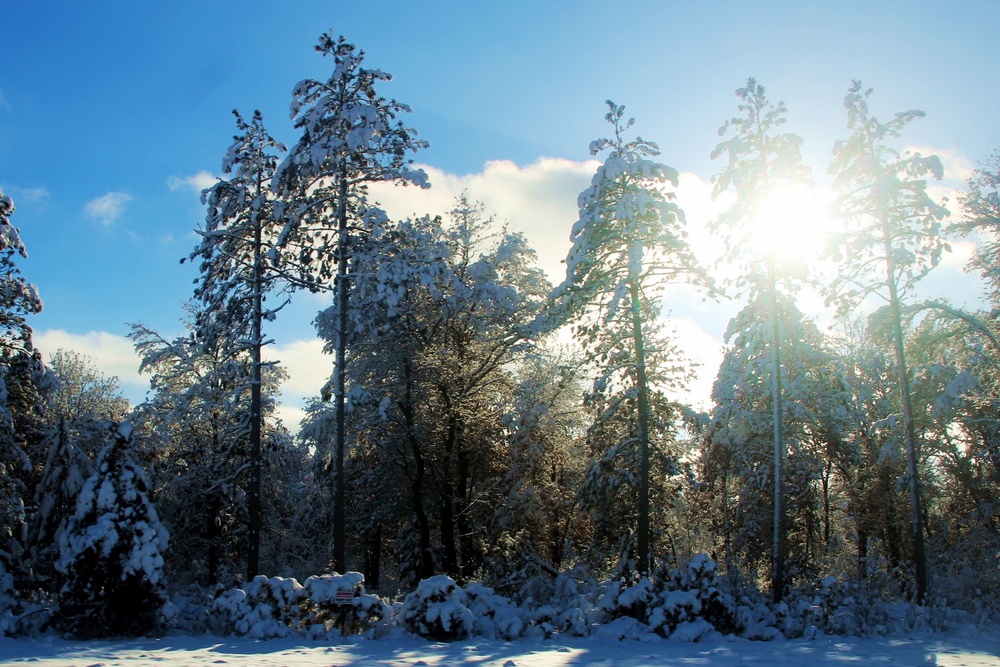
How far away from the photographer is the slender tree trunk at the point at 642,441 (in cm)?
1828

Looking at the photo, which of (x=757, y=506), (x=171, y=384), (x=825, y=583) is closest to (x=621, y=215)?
(x=825, y=583)

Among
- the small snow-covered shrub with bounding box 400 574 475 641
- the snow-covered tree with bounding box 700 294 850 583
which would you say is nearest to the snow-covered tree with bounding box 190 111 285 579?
the small snow-covered shrub with bounding box 400 574 475 641

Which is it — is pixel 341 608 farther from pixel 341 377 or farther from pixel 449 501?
pixel 449 501

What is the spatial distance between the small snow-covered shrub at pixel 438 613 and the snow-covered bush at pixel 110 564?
468 centimetres

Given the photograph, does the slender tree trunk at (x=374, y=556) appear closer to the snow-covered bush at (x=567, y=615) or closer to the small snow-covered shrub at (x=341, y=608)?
the snow-covered bush at (x=567, y=615)

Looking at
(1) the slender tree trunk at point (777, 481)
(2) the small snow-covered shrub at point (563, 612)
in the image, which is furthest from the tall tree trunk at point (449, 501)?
(1) the slender tree trunk at point (777, 481)

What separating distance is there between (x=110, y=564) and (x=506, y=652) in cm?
732

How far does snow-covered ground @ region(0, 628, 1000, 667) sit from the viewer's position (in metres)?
10.5

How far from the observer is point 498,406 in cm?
2520

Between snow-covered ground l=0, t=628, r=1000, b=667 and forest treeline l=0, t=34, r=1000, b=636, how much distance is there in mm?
1688

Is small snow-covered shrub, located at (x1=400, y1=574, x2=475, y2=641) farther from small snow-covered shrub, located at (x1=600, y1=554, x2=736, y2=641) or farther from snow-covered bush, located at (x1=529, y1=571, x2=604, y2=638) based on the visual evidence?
small snow-covered shrub, located at (x1=600, y1=554, x2=736, y2=641)

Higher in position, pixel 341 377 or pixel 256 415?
pixel 341 377

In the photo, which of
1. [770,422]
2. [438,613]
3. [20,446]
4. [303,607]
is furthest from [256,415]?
[770,422]

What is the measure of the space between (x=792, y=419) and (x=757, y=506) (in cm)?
349
